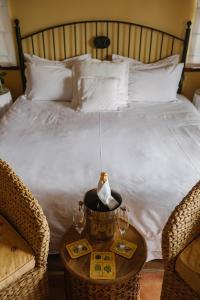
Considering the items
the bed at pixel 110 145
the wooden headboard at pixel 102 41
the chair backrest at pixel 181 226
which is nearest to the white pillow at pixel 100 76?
the bed at pixel 110 145

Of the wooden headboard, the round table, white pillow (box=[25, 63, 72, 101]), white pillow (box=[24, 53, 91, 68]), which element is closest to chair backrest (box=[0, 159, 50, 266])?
the round table

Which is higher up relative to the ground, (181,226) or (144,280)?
(181,226)

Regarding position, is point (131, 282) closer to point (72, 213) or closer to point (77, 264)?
point (77, 264)

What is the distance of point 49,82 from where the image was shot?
2600mm

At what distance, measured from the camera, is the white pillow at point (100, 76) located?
2477 mm

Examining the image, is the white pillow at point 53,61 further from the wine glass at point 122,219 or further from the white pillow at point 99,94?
the wine glass at point 122,219

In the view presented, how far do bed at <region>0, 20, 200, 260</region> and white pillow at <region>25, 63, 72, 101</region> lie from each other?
0.28 ft

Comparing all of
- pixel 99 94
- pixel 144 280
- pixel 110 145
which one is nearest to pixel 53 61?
pixel 99 94

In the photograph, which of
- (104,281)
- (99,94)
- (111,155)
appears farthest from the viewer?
(99,94)

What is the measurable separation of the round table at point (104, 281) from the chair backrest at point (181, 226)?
120 mm

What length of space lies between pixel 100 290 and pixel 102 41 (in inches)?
86.8

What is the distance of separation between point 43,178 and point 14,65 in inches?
68.4

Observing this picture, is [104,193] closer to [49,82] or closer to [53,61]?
[49,82]

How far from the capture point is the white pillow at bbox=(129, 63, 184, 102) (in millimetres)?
2594
